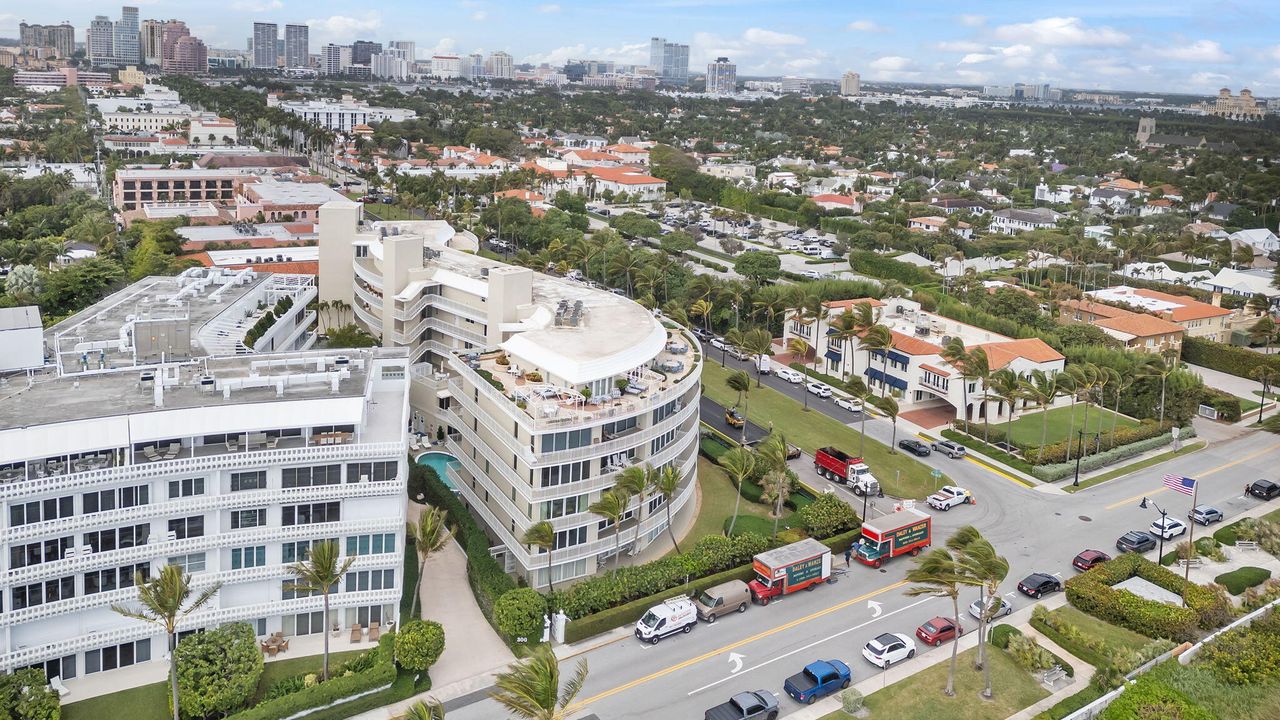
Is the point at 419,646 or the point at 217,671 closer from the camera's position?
the point at 217,671

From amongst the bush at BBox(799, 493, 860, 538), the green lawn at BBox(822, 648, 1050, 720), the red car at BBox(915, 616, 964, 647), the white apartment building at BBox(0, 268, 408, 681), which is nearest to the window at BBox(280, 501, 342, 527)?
the white apartment building at BBox(0, 268, 408, 681)

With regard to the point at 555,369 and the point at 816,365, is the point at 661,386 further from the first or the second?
the point at 816,365

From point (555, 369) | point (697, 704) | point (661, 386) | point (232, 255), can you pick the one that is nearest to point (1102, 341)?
point (661, 386)

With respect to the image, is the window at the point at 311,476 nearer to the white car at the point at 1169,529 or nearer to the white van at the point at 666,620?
the white van at the point at 666,620

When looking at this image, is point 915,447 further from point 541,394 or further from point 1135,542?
point 541,394

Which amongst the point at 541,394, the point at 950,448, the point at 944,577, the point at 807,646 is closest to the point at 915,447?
the point at 950,448

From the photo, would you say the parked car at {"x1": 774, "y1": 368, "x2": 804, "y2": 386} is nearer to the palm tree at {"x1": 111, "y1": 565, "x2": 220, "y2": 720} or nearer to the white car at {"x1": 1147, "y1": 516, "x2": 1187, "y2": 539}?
the white car at {"x1": 1147, "y1": 516, "x2": 1187, "y2": 539}
